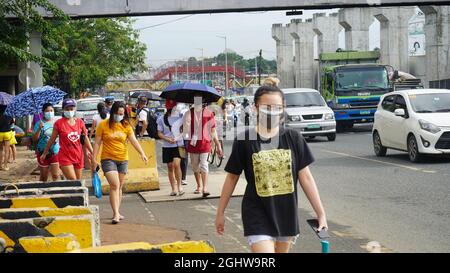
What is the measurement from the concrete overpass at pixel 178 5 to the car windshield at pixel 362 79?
4.09 metres

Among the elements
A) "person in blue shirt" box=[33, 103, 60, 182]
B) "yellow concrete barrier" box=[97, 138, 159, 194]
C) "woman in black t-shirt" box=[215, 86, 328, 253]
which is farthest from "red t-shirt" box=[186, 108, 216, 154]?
"woman in black t-shirt" box=[215, 86, 328, 253]

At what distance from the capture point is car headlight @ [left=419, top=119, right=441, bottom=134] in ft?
54.6

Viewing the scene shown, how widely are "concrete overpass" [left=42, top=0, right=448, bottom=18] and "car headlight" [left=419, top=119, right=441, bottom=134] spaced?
37.5 feet

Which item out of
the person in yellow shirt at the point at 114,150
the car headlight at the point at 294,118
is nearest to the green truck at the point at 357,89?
the car headlight at the point at 294,118

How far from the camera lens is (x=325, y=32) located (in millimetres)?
58906

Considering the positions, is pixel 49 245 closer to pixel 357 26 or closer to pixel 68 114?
pixel 68 114

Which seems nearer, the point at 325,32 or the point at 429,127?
the point at 429,127

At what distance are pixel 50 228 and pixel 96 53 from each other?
152 ft

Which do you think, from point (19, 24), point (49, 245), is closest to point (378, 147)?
point (19, 24)

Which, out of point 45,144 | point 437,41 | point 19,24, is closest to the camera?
point 45,144

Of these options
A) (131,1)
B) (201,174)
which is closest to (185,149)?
(201,174)

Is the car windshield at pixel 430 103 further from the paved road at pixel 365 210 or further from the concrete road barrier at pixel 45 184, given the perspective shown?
the concrete road barrier at pixel 45 184

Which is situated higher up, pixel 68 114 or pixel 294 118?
pixel 68 114

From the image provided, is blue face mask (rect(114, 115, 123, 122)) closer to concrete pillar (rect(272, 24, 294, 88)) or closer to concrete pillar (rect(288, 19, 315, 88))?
concrete pillar (rect(288, 19, 315, 88))
